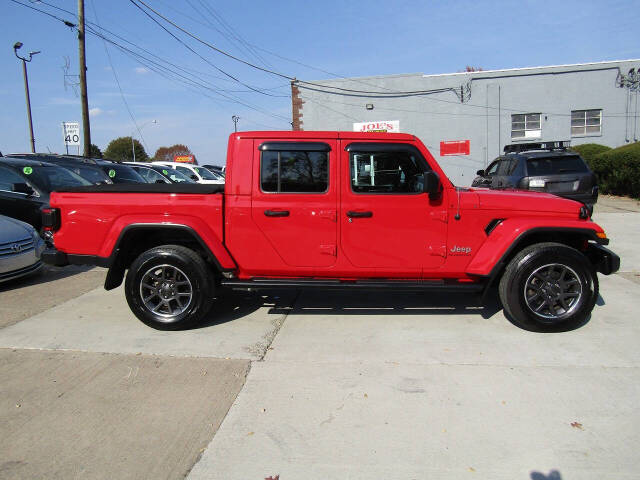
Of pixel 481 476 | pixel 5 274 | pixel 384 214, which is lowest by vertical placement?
pixel 481 476

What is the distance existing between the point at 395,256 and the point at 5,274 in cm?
519

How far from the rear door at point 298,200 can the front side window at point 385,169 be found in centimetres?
27

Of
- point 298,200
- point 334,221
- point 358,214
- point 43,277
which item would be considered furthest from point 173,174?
point 358,214

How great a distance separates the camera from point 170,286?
449cm

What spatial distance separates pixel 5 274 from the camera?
6.02m

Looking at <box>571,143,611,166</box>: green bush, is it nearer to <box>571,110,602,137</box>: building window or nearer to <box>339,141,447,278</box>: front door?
<box>571,110,602,137</box>: building window

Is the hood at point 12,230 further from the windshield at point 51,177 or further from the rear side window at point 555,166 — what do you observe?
the rear side window at point 555,166

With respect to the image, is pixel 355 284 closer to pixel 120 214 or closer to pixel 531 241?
pixel 531 241

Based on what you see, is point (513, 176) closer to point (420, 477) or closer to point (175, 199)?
point (175, 199)

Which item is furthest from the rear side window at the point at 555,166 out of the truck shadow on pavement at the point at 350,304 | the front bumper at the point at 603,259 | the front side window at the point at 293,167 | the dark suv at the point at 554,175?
the front side window at the point at 293,167

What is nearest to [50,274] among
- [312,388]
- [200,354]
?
[200,354]

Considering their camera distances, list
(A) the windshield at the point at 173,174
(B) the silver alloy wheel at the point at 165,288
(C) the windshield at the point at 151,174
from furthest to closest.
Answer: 1. (A) the windshield at the point at 173,174
2. (C) the windshield at the point at 151,174
3. (B) the silver alloy wheel at the point at 165,288

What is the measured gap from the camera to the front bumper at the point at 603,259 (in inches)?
173

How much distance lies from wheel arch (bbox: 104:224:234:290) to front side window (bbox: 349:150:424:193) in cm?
155
